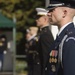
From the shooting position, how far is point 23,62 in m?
20.6

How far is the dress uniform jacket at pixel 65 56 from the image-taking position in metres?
4.25

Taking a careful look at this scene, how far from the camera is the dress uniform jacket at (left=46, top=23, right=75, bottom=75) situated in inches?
167

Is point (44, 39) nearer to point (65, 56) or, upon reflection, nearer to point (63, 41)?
point (63, 41)

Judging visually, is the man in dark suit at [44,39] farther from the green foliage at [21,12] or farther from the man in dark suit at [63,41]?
the green foliage at [21,12]

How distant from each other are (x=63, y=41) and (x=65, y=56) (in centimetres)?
19

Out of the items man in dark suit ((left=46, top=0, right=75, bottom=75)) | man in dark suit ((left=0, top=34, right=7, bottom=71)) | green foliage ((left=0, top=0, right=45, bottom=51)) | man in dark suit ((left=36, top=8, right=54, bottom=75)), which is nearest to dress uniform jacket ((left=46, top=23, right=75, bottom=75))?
man in dark suit ((left=46, top=0, right=75, bottom=75))

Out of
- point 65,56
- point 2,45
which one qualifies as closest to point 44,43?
point 65,56

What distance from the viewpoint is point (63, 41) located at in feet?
14.5

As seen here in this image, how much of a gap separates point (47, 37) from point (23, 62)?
530 inches

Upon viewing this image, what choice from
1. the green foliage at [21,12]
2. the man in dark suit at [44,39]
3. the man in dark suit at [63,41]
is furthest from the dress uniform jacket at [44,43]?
the green foliage at [21,12]

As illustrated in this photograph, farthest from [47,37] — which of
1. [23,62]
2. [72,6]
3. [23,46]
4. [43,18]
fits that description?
[23,46]

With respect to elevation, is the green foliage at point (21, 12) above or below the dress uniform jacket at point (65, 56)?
above

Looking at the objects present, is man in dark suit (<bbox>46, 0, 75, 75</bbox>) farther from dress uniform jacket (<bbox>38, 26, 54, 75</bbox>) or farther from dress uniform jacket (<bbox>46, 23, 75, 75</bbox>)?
dress uniform jacket (<bbox>38, 26, 54, 75</bbox>)

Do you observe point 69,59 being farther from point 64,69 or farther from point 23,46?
point 23,46
